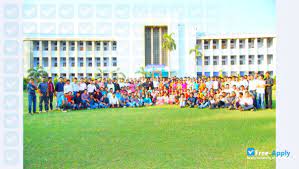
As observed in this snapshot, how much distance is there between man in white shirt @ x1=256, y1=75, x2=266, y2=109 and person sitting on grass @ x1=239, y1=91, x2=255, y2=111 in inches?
8.2

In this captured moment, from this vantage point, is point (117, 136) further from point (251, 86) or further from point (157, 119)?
point (251, 86)

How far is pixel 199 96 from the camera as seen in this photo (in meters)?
7.56

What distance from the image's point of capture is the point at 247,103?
655 centimetres

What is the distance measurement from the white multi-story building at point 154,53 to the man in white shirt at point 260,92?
0.86 metres

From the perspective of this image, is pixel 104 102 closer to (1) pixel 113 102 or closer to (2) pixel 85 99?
(1) pixel 113 102

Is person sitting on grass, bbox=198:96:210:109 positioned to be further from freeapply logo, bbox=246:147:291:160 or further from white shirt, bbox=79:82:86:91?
freeapply logo, bbox=246:147:291:160

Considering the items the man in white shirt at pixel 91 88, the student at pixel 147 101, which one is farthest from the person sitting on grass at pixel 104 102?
the student at pixel 147 101

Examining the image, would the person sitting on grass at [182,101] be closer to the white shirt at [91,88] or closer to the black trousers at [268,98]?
the black trousers at [268,98]

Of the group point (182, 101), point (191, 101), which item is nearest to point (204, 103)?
point (191, 101)

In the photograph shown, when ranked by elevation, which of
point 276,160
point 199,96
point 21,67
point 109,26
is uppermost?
point 109,26

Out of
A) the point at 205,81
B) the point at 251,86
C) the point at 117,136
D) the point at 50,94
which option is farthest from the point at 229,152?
the point at 50,94

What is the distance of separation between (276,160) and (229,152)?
0.60 metres

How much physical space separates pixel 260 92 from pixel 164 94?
313 cm

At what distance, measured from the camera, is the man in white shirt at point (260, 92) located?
21.3 ft
